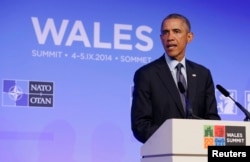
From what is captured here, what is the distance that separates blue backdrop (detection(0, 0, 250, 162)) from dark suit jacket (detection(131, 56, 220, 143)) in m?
0.96

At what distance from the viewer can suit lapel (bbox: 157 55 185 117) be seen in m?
3.79

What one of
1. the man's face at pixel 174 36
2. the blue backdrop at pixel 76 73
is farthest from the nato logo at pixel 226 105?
the man's face at pixel 174 36

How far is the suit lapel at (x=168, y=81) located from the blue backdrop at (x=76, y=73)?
3.26 feet

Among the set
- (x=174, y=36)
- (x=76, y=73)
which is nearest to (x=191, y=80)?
(x=174, y=36)

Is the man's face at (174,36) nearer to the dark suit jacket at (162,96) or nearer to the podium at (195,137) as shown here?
the dark suit jacket at (162,96)

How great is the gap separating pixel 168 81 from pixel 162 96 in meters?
0.13

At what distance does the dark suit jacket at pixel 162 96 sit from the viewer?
3693 mm

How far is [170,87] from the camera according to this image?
3.84 meters

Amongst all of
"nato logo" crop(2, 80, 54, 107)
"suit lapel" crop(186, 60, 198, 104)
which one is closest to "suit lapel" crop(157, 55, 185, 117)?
"suit lapel" crop(186, 60, 198, 104)

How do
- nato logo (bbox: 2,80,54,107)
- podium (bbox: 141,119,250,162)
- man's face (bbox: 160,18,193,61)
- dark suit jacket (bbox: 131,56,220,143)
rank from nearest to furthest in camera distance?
1. podium (bbox: 141,119,250,162)
2. dark suit jacket (bbox: 131,56,220,143)
3. man's face (bbox: 160,18,193,61)
4. nato logo (bbox: 2,80,54,107)

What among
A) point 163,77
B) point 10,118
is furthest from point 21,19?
point 163,77

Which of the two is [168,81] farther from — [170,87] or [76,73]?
[76,73]

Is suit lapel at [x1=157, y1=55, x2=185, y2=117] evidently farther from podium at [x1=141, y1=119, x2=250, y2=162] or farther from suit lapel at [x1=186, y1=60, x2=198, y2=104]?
podium at [x1=141, y1=119, x2=250, y2=162]

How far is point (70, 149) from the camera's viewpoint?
15.3 ft
